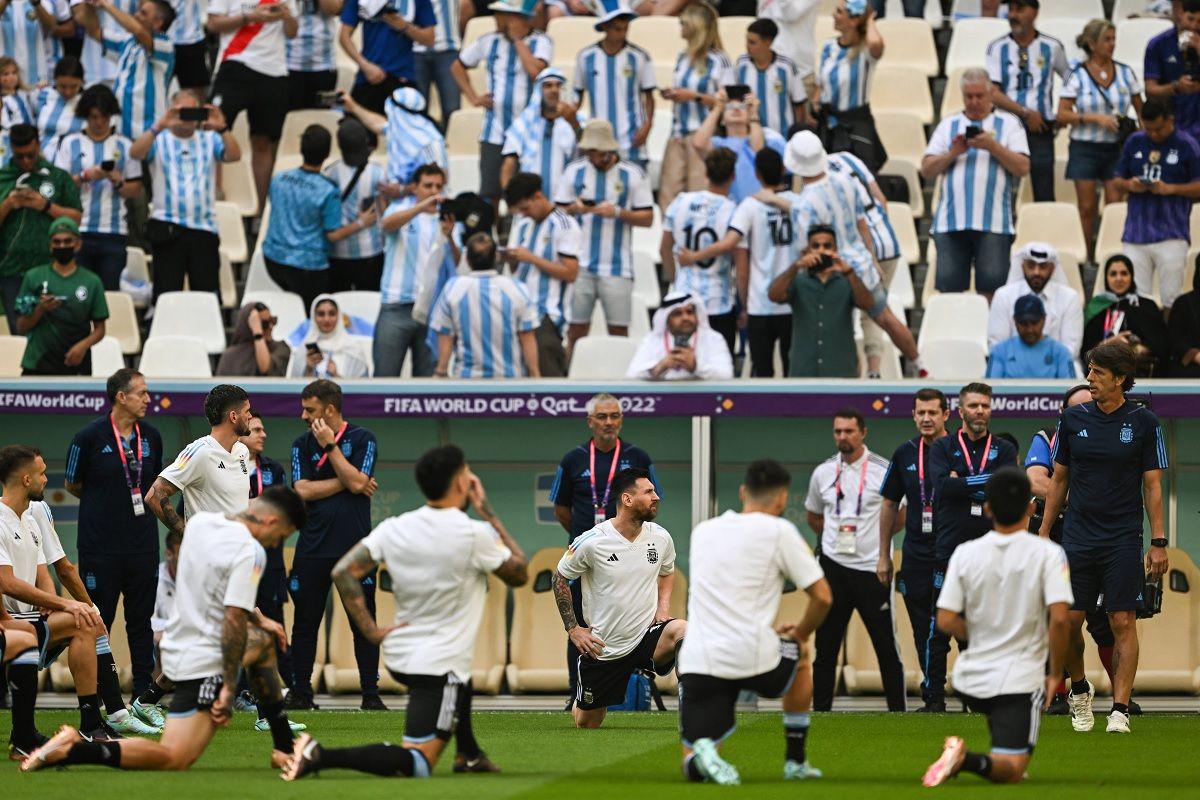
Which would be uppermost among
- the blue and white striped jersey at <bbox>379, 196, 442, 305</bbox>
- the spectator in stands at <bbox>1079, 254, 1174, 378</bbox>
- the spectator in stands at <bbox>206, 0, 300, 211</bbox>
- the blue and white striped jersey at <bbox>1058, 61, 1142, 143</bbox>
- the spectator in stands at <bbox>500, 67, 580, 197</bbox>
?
the spectator in stands at <bbox>206, 0, 300, 211</bbox>

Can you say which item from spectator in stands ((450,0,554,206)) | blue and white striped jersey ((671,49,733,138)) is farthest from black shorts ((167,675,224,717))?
blue and white striped jersey ((671,49,733,138))

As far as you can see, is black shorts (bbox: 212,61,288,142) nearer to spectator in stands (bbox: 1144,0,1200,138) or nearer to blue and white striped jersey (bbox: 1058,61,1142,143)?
blue and white striped jersey (bbox: 1058,61,1142,143)

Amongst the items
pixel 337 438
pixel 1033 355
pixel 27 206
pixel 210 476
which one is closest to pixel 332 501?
pixel 337 438

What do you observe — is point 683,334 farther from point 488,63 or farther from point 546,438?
point 488,63

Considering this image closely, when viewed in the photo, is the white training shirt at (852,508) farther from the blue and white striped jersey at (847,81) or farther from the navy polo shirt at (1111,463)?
the blue and white striped jersey at (847,81)

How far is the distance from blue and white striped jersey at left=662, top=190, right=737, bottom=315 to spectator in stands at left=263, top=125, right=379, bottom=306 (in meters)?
2.78

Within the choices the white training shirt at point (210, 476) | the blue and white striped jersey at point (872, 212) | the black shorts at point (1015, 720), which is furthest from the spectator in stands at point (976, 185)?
the black shorts at point (1015, 720)

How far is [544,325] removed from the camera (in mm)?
15273

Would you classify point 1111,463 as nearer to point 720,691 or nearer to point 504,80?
point 720,691

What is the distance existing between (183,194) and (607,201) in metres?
3.73

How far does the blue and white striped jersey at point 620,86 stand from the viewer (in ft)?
56.2

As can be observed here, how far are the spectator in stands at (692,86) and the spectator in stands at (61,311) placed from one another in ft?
16.7

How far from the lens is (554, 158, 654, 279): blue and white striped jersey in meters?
15.6

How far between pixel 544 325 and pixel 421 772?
23.4 ft
